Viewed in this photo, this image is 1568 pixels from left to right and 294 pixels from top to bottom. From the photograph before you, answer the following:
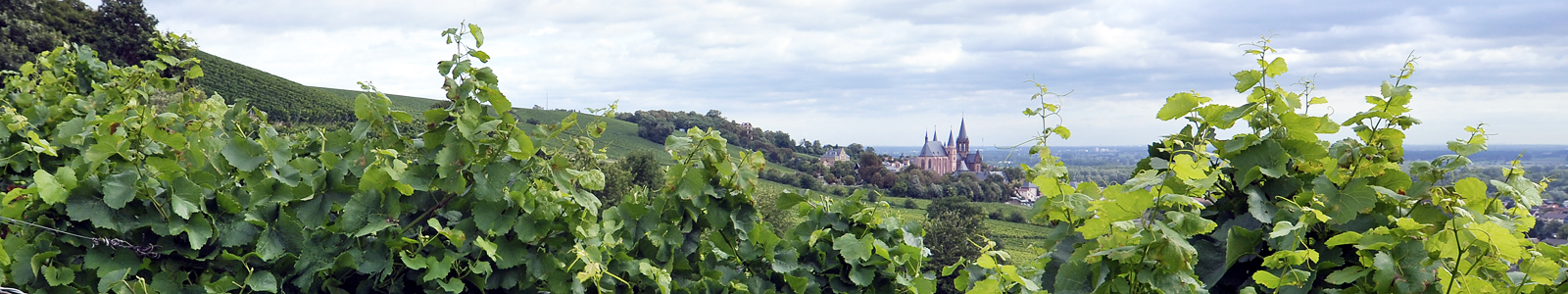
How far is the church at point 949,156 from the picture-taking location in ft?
298

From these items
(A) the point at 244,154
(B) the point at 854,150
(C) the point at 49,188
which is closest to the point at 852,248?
(A) the point at 244,154

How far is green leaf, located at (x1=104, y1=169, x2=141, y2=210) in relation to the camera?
7.02 feet

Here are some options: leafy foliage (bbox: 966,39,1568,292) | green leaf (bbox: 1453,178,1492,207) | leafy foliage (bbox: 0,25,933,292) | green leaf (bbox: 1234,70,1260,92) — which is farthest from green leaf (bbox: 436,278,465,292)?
green leaf (bbox: 1453,178,1492,207)

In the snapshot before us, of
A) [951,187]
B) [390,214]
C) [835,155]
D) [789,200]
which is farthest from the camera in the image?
[835,155]

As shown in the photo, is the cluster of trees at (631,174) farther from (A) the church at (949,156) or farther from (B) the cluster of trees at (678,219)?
(A) the church at (949,156)

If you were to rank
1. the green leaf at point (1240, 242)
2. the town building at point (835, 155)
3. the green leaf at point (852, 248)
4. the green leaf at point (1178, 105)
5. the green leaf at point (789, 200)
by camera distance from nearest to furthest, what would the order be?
the green leaf at point (1240, 242) < the green leaf at point (1178, 105) < the green leaf at point (852, 248) < the green leaf at point (789, 200) < the town building at point (835, 155)

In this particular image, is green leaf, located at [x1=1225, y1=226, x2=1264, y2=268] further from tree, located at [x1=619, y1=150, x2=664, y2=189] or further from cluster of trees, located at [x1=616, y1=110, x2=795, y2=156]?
cluster of trees, located at [x1=616, y1=110, x2=795, y2=156]

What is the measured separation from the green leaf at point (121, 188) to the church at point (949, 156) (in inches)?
3499

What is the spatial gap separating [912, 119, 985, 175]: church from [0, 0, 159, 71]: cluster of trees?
237 ft

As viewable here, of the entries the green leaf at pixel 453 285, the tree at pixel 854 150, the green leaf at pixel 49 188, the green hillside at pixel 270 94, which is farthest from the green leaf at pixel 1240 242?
the tree at pixel 854 150

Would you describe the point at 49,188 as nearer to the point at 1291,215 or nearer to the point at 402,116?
the point at 402,116

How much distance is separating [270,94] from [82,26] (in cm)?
768

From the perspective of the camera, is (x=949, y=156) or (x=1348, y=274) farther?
(x=949, y=156)

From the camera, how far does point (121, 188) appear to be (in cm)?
217
